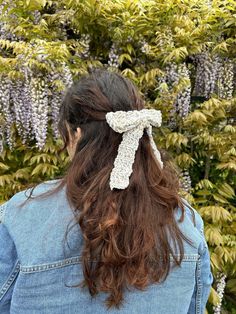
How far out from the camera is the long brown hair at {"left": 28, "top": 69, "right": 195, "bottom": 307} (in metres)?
1.27

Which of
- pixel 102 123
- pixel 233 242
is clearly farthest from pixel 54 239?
pixel 233 242

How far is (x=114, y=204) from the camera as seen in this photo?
1.27 metres

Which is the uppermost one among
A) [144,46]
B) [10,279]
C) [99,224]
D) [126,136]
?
[144,46]

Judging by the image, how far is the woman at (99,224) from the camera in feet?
4.19

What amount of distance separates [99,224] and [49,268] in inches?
9.3

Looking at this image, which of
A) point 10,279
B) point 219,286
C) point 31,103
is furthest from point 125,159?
point 219,286

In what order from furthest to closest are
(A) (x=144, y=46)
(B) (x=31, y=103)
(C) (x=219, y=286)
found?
(C) (x=219, y=286)
(A) (x=144, y=46)
(B) (x=31, y=103)

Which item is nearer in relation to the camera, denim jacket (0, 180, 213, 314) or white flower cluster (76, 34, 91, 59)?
denim jacket (0, 180, 213, 314)

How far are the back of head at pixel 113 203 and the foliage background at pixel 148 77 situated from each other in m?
1.22

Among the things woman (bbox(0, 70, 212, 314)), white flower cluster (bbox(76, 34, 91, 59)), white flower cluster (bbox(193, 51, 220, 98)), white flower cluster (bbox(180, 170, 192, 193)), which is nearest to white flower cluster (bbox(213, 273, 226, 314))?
white flower cluster (bbox(180, 170, 192, 193))

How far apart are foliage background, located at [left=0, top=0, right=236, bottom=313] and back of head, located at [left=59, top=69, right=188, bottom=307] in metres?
1.22

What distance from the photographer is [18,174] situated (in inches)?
107

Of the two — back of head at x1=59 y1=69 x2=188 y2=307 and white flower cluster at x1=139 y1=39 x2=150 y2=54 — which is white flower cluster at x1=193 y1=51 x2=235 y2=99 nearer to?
white flower cluster at x1=139 y1=39 x2=150 y2=54

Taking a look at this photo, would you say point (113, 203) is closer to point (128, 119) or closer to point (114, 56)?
point (128, 119)
